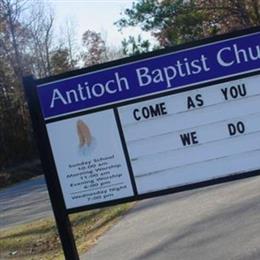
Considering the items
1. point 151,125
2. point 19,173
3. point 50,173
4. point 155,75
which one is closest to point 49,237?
point 50,173

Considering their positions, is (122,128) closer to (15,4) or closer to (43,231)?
(43,231)

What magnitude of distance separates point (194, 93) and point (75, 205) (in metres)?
1.27

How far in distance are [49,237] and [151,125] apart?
7773mm

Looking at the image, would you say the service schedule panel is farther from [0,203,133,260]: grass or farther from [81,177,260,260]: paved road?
[0,203,133,260]: grass

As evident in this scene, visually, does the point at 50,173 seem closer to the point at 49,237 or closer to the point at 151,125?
the point at 151,125

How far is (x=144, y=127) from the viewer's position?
5.10 m

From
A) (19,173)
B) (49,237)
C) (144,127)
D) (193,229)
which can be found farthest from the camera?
(19,173)

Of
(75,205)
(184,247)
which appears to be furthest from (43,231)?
(75,205)

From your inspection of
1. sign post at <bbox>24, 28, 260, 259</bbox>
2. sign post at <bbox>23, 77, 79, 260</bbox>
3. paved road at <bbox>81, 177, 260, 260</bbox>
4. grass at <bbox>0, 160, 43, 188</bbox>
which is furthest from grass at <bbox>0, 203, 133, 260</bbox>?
grass at <bbox>0, 160, 43, 188</bbox>

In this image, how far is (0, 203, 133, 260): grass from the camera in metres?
10.8

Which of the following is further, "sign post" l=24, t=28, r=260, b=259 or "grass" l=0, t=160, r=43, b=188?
"grass" l=0, t=160, r=43, b=188

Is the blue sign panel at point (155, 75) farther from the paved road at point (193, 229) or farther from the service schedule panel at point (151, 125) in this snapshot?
the paved road at point (193, 229)

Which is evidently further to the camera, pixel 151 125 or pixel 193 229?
pixel 193 229

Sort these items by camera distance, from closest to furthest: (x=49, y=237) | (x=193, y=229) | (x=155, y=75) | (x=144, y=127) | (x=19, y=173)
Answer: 1. (x=155, y=75)
2. (x=144, y=127)
3. (x=193, y=229)
4. (x=49, y=237)
5. (x=19, y=173)
